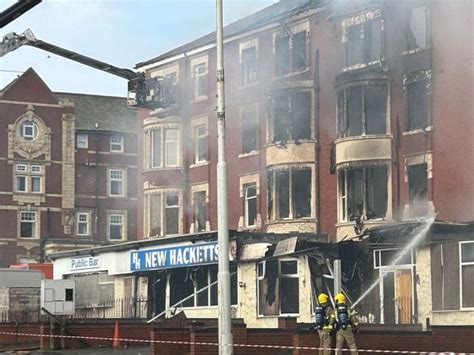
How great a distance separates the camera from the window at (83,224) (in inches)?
2695

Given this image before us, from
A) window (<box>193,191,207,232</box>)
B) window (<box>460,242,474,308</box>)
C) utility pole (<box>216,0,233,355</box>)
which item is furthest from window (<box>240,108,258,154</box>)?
utility pole (<box>216,0,233,355</box>)

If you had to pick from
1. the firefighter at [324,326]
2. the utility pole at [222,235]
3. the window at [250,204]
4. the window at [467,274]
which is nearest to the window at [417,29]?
the window at [467,274]

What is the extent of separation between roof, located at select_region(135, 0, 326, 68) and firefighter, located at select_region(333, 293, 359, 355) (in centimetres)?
1955

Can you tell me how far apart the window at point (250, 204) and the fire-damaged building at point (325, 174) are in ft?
0.33

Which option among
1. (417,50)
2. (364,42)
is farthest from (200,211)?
(417,50)

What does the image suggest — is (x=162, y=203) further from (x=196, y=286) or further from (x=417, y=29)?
(x=417, y=29)

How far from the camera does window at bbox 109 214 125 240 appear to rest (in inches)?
2741

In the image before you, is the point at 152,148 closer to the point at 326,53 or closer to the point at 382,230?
the point at 326,53

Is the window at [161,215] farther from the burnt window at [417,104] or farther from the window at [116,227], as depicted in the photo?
the window at [116,227]

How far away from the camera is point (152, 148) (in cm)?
4547

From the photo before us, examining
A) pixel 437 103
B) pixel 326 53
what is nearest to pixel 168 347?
pixel 437 103

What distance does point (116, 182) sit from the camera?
7050 cm

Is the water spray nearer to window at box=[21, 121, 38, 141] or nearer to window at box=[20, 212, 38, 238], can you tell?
window at box=[20, 212, 38, 238]

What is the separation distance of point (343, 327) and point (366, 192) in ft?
49.1
